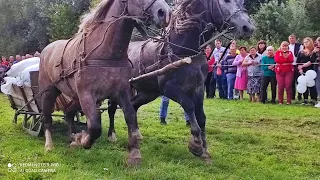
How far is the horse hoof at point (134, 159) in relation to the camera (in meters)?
6.09

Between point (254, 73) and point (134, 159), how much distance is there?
28.2 ft

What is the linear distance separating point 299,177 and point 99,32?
301 centimetres

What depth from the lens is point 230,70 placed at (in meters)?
14.9

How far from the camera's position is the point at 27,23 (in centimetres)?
3744

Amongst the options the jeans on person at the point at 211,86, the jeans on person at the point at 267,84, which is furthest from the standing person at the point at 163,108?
the jeans on person at the point at 211,86

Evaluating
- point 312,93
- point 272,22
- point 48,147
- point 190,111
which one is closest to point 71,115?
point 48,147

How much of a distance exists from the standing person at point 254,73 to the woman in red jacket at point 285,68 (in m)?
0.85

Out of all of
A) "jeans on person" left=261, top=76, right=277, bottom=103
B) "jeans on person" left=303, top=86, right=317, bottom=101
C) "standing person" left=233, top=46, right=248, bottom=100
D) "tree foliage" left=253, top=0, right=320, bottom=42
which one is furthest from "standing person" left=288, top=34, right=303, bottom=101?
"tree foliage" left=253, top=0, right=320, bottom=42

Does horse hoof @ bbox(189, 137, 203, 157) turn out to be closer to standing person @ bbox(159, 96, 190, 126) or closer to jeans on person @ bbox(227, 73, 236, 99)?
standing person @ bbox(159, 96, 190, 126)

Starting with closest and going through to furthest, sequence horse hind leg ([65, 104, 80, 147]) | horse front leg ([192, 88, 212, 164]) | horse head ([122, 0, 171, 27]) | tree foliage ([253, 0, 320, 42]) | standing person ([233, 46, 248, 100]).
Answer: horse head ([122, 0, 171, 27])
horse front leg ([192, 88, 212, 164])
horse hind leg ([65, 104, 80, 147])
standing person ([233, 46, 248, 100])
tree foliage ([253, 0, 320, 42])

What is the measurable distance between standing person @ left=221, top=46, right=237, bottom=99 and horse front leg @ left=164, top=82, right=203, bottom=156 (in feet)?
27.5

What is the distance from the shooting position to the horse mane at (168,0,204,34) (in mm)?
6715

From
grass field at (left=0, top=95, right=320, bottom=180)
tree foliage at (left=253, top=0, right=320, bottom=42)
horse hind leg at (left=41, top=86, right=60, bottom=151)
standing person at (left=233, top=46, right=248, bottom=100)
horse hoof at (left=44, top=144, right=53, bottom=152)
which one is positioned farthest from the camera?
tree foliage at (left=253, top=0, right=320, bottom=42)

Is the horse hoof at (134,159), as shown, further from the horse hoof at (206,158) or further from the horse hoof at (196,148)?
the horse hoof at (206,158)
